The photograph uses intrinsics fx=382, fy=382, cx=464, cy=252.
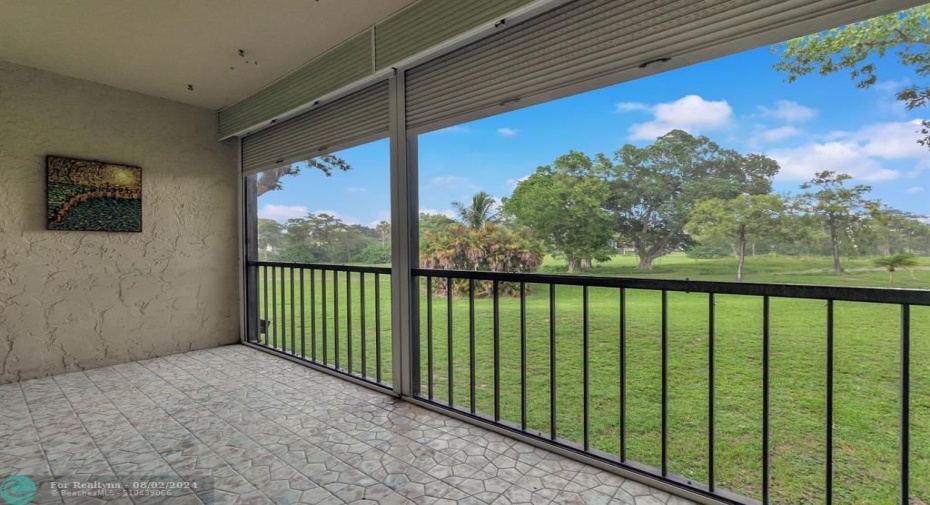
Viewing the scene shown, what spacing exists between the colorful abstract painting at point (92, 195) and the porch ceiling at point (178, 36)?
0.71 metres

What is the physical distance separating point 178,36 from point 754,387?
4600 millimetres

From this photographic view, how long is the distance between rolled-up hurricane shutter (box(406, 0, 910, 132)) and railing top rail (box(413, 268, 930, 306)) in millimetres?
830

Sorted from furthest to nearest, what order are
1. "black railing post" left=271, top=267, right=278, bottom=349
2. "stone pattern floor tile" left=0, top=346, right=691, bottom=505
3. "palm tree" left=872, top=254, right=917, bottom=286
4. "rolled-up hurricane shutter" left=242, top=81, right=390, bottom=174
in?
"black railing post" left=271, top=267, right=278, bottom=349 < "rolled-up hurricane shutter" left=242, top=81, right=390, bottom=174 < "palm tree" left=872, top=254, right=917, bottom=286 < "stone pattern floor tile" left=0, top=346, right=691, bottom=505

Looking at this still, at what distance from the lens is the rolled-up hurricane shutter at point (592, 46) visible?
49.3 inches

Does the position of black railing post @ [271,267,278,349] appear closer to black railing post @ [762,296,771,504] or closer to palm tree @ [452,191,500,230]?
palm tree @ [452,191,500,230]

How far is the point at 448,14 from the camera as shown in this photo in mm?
1983

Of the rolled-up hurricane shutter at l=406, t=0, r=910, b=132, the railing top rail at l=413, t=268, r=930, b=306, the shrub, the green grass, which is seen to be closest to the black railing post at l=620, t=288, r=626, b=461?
the railing top rail at l=413, t=268, r=930, b=306

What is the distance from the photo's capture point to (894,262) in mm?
1683

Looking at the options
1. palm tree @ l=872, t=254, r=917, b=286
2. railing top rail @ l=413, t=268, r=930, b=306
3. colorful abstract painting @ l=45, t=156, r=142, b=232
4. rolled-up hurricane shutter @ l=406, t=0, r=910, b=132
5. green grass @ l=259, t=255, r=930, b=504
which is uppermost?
rolled-up hurricane shutter @ l=406, t=0, r=910, b=132

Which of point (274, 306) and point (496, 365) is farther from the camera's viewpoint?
point (274, 306)

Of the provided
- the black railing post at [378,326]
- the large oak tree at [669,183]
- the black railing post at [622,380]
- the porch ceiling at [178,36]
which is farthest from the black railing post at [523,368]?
the porch ceiling at [178,36]

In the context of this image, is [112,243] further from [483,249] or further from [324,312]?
[483,249]

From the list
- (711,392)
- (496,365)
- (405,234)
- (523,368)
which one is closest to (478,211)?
(405,234)

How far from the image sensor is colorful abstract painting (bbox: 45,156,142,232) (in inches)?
116
